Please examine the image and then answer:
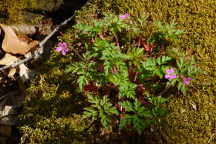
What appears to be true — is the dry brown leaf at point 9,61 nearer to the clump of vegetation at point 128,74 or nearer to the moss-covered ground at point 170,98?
the moss-covered ground at point 170,98

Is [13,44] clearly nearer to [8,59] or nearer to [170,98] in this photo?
[8,59]

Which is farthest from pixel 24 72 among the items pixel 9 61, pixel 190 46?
pixel 190 46

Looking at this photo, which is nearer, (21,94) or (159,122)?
(159,122)

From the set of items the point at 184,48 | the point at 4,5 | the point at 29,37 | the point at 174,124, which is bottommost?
the point at 174,124

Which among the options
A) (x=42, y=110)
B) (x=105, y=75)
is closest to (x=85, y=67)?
(x=105, y=75)

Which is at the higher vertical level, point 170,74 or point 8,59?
point 8,59

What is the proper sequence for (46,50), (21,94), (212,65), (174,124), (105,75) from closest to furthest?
(105,75) < (174,124) < (212,65) < (21,94) < (46,50)

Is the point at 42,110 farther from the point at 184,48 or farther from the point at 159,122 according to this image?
the point at 184,48
